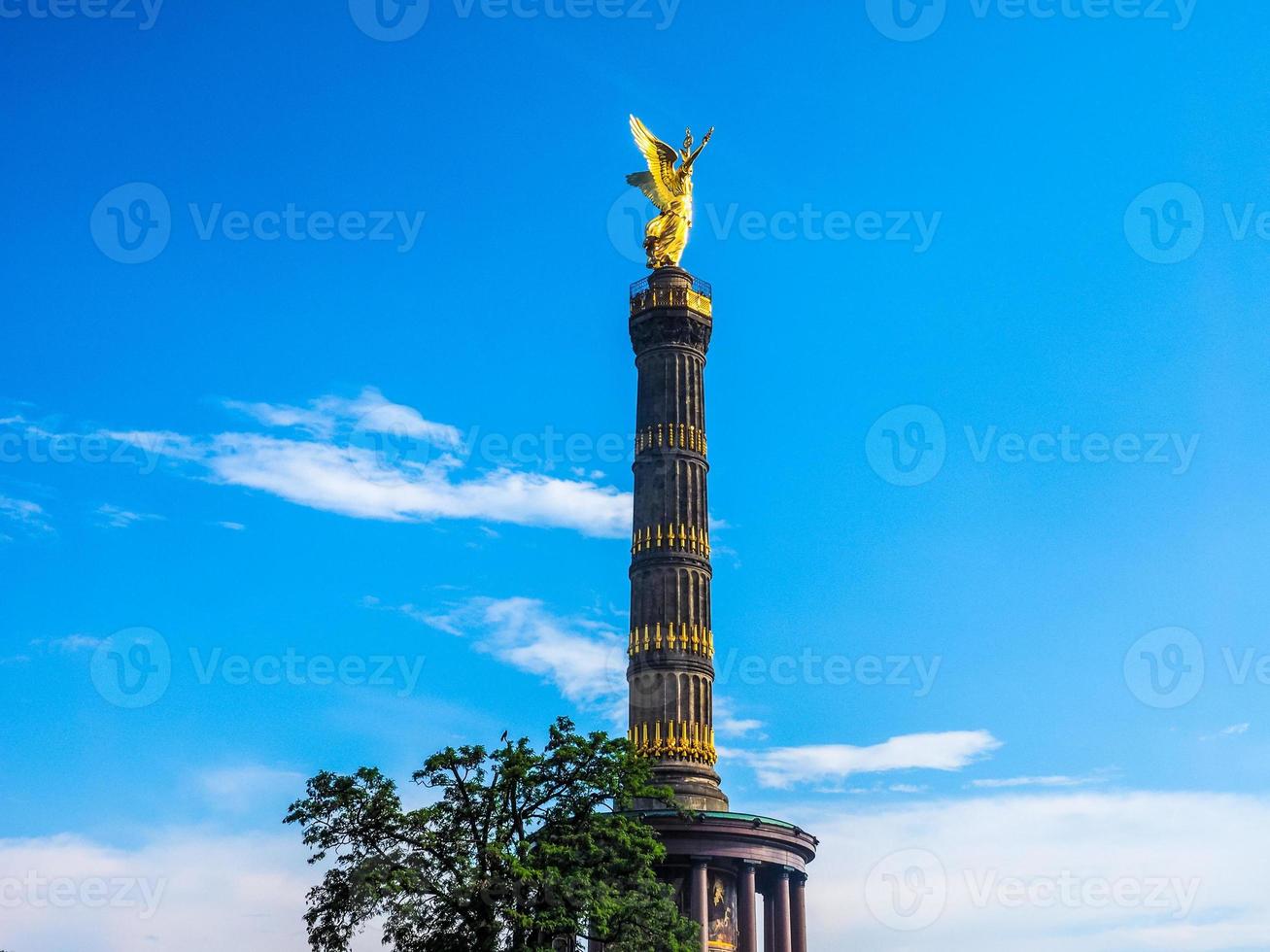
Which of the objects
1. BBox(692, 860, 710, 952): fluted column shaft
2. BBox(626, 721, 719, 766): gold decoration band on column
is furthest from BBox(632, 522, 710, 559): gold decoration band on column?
BBox(692, 860, 710, 952): fluted column shaft

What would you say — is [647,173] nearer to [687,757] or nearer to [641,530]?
[641,530]

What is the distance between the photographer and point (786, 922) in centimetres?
6097

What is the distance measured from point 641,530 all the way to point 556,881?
25.9 meters

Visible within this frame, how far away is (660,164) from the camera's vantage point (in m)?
74.8

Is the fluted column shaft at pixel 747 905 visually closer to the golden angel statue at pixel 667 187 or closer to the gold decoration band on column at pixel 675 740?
the gold decoration band on column at pixel 675 740

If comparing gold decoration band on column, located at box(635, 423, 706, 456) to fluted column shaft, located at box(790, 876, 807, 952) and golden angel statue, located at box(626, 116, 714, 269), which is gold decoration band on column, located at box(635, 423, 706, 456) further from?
fluted column shaft, located at box(790, 876, 807, 952)

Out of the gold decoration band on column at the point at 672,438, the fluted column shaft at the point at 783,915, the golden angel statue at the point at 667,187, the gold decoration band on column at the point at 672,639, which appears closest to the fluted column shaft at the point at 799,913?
the fluted column shaft at the point at 783,915

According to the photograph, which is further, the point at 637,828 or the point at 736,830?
the point at 736,830

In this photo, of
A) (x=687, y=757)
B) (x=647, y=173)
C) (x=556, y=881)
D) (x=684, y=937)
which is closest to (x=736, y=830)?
(x=687, y=757)

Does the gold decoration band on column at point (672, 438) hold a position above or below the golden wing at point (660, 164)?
below

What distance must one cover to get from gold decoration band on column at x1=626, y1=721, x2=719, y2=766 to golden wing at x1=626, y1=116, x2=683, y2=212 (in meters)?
28.8

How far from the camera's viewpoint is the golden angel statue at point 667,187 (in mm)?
74438

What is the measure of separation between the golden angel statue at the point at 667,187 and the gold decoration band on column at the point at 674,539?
51.9 ft

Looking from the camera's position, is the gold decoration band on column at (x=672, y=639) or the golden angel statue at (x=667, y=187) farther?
the golden angel statue at (x=667, y=187)
